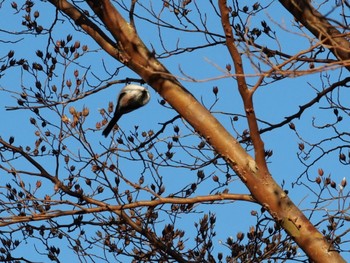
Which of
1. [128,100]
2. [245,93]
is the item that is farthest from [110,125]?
[245,93]

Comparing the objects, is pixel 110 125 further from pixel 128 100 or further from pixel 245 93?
pixel 245 93

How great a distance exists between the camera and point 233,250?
586 cm

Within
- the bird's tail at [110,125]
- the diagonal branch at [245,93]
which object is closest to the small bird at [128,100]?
the bird's tail at [110,125]

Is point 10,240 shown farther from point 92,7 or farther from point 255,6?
point 255,6

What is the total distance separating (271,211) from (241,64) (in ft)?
3.18

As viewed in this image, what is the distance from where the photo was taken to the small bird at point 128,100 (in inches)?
231

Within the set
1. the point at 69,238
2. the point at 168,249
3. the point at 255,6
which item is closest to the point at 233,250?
the point at 168,249

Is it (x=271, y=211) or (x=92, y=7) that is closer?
(x=271, y=211)

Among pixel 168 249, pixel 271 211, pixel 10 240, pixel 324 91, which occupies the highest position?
pixel 10 240

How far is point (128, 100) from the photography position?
231 inches

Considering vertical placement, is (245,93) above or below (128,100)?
below

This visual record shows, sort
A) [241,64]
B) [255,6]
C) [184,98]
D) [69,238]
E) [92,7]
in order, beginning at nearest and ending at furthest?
[241,64]
[184,98]
[92,7]
[69,238]
[255,6]

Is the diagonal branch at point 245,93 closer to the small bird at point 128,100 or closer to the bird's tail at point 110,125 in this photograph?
the small bird at point 128,100

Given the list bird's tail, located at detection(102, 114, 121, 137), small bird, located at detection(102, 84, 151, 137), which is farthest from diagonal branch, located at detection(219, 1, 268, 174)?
bird's tail, located at detection(102, 114, 121, 137)
